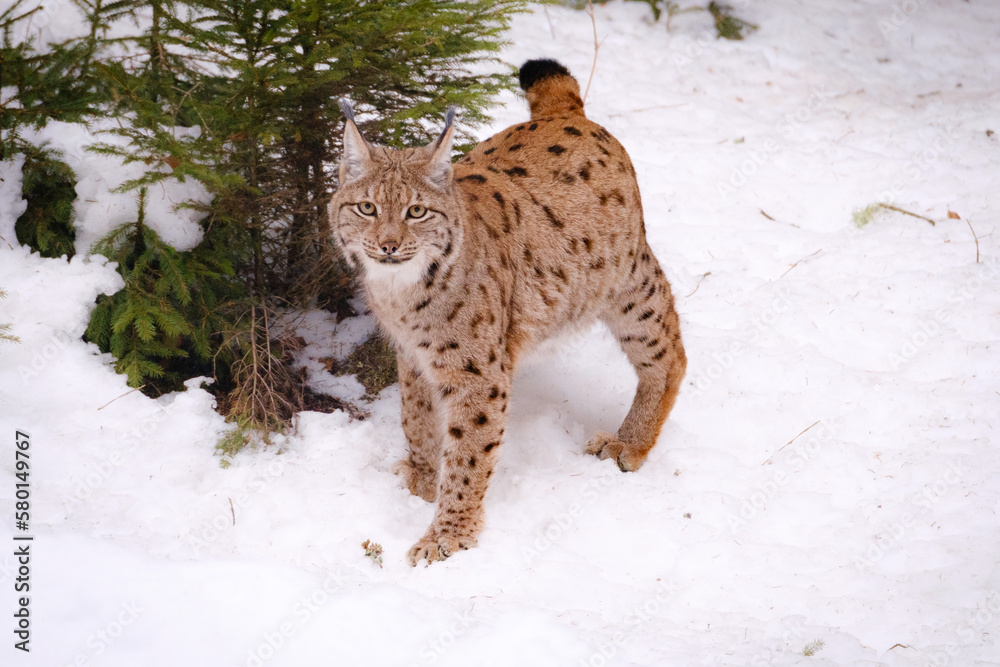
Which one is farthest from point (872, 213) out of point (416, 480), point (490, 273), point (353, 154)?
point (353, 154)

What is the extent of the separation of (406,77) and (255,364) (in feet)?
5.86

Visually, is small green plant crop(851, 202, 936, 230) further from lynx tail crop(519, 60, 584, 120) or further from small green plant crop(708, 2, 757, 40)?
small green plant crop(708, 2, 757, 40)

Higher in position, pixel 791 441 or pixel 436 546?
pixel 436 546

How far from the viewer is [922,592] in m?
3.50

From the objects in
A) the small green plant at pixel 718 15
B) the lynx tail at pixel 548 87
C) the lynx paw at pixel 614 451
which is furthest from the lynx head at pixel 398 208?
the small green plant at pixel 718 15

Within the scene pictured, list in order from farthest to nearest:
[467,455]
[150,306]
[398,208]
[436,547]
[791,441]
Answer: [791,441] < [150,306] < [467,455] < [436,547] < [398,208]

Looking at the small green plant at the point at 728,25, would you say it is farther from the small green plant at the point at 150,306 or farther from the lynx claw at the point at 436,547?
the lynx claw at the point at 436,547

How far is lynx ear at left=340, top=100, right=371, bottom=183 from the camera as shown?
140 inches

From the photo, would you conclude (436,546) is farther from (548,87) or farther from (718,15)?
(718,15)

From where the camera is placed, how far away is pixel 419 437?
4262 mm

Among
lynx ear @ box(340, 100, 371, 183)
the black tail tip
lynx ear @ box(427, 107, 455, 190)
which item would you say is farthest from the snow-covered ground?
→ the black tail tip

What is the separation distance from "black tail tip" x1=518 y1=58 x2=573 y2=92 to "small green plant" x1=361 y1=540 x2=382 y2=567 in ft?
9.40

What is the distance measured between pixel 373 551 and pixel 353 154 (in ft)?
6.13

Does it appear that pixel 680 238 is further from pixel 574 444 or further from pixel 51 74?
pixel 51 74
